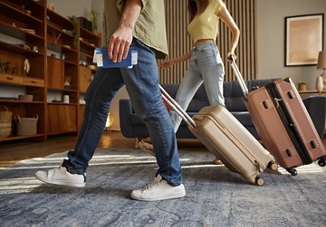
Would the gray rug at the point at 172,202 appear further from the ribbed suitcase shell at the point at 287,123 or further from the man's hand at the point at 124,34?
the man's hand at the point at 124,34

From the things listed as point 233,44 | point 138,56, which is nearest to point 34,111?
point 233,44

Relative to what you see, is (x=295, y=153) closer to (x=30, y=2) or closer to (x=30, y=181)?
(x=30, y=181)


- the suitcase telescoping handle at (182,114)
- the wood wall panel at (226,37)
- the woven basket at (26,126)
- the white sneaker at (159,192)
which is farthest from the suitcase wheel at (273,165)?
the wood wall panel at (226,37)

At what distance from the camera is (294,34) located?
16.0 feet

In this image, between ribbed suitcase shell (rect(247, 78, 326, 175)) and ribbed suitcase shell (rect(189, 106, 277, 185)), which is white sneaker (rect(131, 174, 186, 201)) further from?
ribbed suitcase shell (rect(247, 78, 326, 175))

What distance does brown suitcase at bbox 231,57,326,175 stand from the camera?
1465 millimetres

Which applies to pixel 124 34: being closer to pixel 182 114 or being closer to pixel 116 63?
pixel 116 63

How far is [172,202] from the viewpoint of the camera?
3.61ft

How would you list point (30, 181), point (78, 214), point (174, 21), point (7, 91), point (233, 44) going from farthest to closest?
point (174, 21) < point (7, 91) < point (233, 44) < point (30, 181) < point (78, 214)

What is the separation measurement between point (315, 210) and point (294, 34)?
4.54m

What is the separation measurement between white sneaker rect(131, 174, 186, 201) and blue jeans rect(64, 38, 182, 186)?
0.02 meters

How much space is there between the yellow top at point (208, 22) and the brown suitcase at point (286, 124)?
502 millimetres

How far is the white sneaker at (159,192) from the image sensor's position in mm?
1122

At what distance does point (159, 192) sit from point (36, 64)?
3.25m
